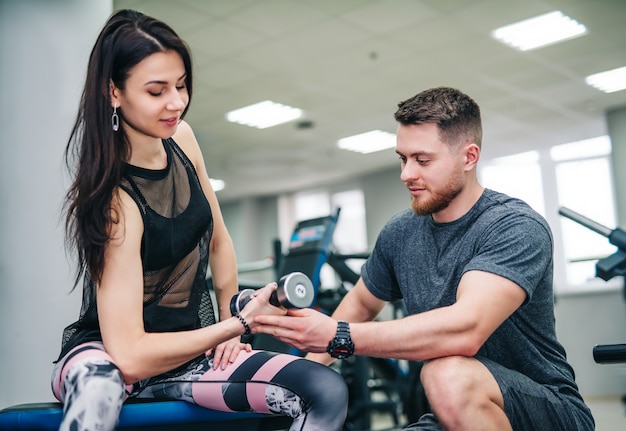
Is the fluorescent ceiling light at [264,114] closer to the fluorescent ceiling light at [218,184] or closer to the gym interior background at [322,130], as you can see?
the gym interior background at [322,130]

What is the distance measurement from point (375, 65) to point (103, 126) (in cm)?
491

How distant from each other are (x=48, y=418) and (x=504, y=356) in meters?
1.13

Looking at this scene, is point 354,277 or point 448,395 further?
point 354,277

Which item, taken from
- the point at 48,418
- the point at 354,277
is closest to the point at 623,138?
the point at 354,277

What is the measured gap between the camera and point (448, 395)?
1424 mm

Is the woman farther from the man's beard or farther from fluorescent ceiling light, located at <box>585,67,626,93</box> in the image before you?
fluorescent ceiling light, located at <box>585,67,626,93</box>

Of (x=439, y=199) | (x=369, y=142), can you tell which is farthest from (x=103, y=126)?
(x=369, y=142)

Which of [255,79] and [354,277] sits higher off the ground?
[255,79]

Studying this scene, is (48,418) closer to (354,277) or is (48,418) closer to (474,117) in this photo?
(474,117)

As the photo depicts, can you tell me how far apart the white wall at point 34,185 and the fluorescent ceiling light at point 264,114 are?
173 inches

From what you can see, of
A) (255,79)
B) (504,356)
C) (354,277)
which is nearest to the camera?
(504,356)

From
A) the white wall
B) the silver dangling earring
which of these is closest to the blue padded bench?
the silver dangling earring

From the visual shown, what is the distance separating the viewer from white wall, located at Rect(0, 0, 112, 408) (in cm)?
253

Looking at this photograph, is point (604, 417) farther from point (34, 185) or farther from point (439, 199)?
point (34, 185)
